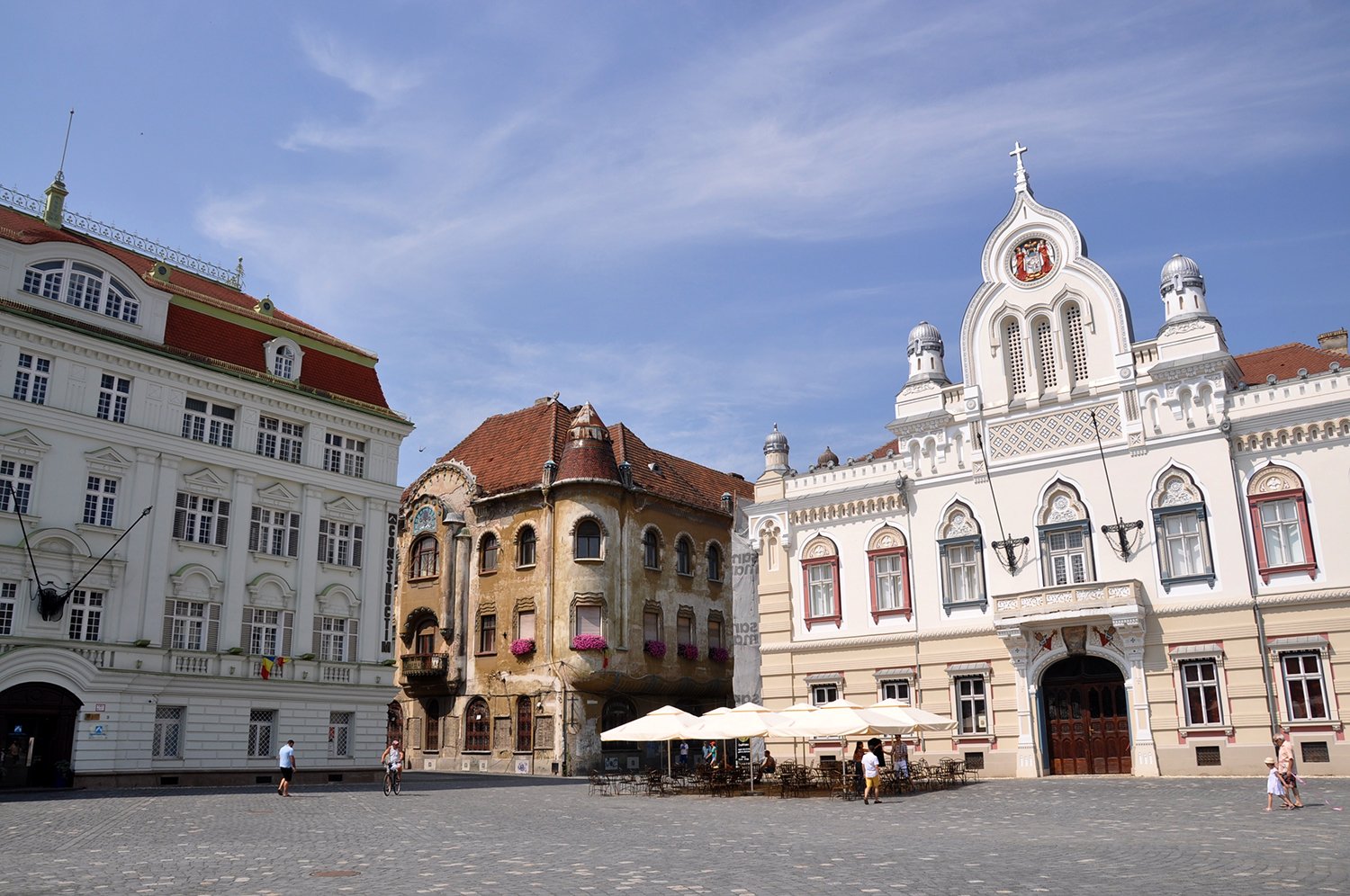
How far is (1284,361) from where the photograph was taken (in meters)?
37.8

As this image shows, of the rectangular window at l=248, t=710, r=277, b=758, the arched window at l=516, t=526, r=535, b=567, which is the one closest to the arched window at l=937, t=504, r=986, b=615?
the arched window at l=516, t=526, r=535, b=567

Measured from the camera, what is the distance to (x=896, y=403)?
125ft

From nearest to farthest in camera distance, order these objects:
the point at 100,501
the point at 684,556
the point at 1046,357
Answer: the point at 100,501 → the point at 1046,357 → the point at 684,556

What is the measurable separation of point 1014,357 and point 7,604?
31717 millimetres

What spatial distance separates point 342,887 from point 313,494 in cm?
2857

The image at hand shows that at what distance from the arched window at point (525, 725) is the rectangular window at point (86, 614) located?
691 inches

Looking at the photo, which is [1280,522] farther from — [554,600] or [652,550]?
[554,600]

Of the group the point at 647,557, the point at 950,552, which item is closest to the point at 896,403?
the point at 950,552

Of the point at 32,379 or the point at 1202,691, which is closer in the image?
the point at 1202,691

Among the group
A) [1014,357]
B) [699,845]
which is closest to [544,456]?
[1014,357]

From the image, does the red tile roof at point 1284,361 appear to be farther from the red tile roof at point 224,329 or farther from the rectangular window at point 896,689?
the red tile roof at point 224,329

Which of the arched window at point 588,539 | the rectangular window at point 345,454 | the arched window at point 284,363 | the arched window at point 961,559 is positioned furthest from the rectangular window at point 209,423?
the arched window at point 961,559

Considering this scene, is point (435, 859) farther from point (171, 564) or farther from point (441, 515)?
point (441, 515)

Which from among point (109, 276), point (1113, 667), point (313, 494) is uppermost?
point (109, 276)
